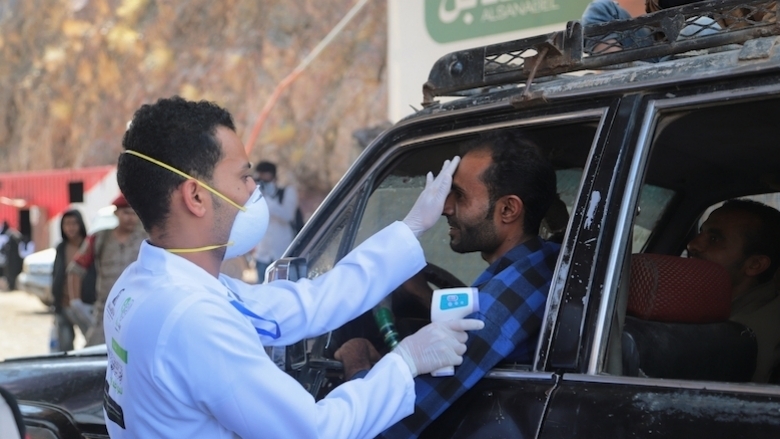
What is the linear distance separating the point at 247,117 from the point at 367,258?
72.7 ft

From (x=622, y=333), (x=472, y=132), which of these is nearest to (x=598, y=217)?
(x=622, y=333)

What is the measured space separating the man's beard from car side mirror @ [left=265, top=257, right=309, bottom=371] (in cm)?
46

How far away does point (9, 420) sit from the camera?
5.38 ft

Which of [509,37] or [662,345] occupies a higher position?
[509,37]

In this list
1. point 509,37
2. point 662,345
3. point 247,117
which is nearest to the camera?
point 662,345

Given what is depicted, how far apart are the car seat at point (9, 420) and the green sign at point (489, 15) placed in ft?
18.1

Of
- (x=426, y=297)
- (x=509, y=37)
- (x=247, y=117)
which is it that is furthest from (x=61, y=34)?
(x=426, y=297)

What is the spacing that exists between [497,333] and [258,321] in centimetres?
59

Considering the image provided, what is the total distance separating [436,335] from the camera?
82.9 inches

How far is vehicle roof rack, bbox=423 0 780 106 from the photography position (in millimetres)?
2084

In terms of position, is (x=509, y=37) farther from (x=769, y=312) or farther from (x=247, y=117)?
(x=247, y=117)

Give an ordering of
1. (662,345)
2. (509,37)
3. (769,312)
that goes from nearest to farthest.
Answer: (662,345) → (769,312) → (509,37)

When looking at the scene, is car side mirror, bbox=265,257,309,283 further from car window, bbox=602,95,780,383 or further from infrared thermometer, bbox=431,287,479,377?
car window, bbox=602,95,780,383

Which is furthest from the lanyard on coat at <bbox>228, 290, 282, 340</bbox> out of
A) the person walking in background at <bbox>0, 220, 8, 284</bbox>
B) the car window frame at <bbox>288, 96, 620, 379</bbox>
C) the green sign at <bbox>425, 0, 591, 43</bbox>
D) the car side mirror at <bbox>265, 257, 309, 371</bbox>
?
the person walking in background at <bbox>0, 220, 8, 284</bbox>
